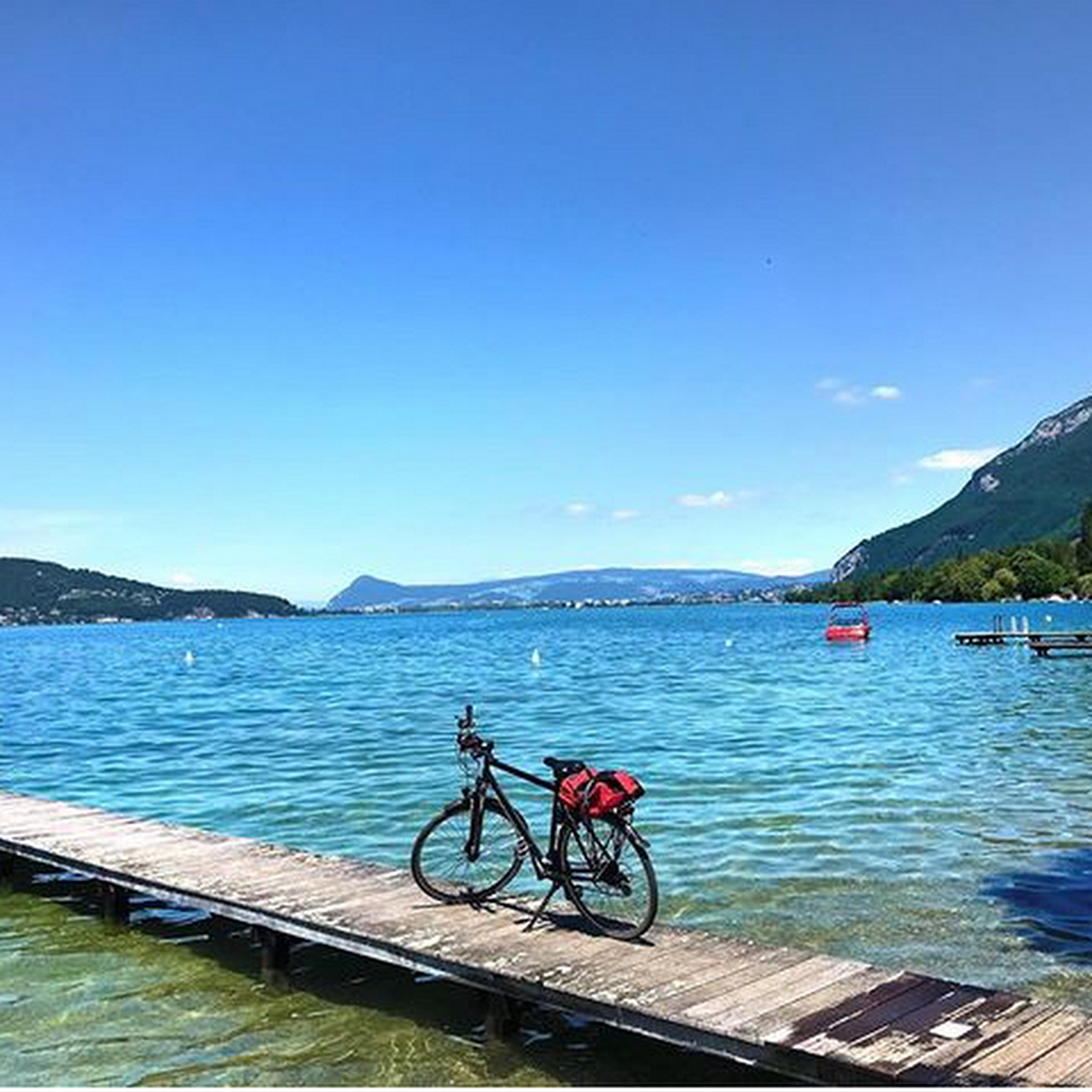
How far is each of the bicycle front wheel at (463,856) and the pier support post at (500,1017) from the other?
1.42 metres

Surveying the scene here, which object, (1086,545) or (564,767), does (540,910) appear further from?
(1086,545)

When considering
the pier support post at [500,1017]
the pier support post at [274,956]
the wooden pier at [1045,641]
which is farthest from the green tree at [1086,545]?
the pier support post at [500,1017]

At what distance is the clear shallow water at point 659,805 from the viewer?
1020 cm

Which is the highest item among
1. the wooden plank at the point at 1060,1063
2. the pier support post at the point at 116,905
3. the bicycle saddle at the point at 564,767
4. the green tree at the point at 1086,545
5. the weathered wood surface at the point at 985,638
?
the green tree at the point at 1086,545

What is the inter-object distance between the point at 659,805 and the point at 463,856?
10007mm

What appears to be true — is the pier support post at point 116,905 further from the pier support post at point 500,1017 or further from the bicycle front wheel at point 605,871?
the bicycle front wheel at point 605,871

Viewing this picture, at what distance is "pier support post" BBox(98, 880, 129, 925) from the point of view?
13305mm

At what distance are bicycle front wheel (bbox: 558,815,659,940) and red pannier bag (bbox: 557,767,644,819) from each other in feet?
0.41

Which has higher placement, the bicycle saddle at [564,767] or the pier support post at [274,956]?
the bicycle saddle at [564,767]

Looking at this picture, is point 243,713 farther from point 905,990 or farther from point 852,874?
point 905,990

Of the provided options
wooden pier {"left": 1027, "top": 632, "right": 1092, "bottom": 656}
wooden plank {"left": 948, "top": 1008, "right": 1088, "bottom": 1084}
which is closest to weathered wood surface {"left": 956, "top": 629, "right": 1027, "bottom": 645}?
wooden pier {"left": 1027, "top": 632, "right": 1092, "bottom": 656}

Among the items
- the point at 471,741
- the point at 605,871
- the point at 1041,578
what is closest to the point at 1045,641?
the point at 471,741

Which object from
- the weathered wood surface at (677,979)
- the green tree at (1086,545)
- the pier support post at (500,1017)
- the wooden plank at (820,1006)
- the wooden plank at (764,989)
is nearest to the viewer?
the weathered wood surface at (677,979)

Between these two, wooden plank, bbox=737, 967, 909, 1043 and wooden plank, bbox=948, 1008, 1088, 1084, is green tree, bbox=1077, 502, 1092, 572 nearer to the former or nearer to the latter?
wooden plank, bbox=737, 967, 909, 1043
